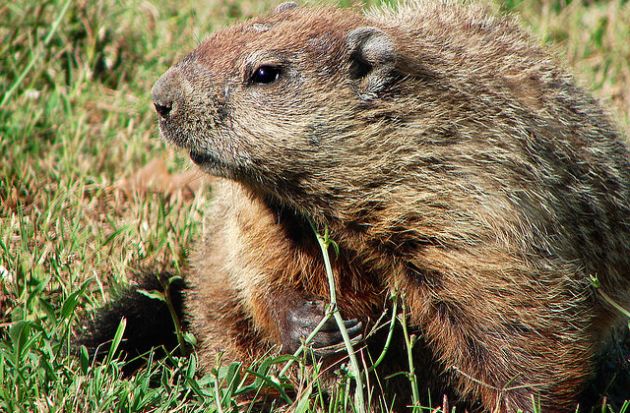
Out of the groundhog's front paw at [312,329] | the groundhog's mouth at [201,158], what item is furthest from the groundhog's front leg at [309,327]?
the groundhog's mouth at [201,158]

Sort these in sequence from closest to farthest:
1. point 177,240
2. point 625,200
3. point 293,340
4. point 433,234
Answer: point 433,234 < point 293,340 < point 625,200 < point 177,240

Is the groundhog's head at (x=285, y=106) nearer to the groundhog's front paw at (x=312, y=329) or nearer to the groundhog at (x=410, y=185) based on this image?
the groundhog at (x=410, y=185)

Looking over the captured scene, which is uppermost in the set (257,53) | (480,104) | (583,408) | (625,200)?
(257,53)

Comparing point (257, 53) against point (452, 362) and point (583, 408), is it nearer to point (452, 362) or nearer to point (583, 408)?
point (452, 362)

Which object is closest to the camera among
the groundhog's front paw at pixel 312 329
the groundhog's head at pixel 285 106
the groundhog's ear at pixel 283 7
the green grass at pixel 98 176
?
the green grass at pixel 98 176

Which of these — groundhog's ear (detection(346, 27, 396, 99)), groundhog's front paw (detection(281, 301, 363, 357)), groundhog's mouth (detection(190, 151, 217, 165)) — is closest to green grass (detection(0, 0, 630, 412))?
groundhog's front paw (detection(281, 301, 363, 357))

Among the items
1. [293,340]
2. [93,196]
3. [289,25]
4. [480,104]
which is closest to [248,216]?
[293,340]
